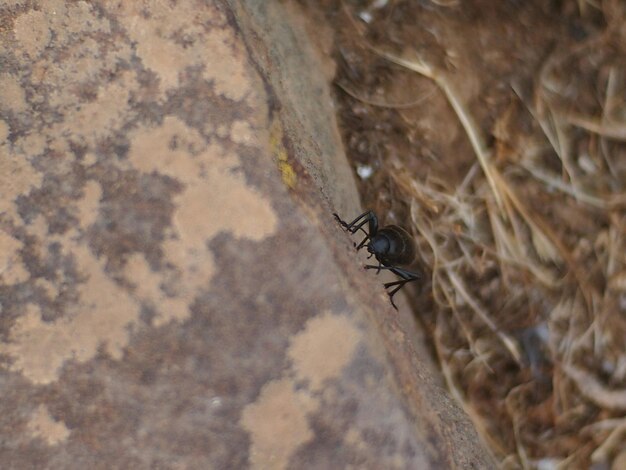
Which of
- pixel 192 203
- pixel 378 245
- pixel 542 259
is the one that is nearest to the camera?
pixel 192 203

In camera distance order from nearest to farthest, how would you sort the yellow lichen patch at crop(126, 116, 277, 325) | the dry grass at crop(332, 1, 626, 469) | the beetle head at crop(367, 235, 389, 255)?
the yellow lichen patch at crop(126, 116, 277, 325) < the beetle head at crop(367, 235, 389, 255) < the dry grass at crop(332, 1, 626, 469)

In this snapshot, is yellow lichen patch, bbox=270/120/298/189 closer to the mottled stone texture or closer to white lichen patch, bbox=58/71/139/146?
the mottled stone texture

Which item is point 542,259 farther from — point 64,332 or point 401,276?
point 64,332

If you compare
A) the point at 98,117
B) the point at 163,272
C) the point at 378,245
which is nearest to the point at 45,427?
the point at 163,272

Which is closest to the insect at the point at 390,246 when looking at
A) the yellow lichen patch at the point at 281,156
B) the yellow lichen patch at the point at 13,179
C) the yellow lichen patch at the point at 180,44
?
the yellow lichen patch at the point at 281,156

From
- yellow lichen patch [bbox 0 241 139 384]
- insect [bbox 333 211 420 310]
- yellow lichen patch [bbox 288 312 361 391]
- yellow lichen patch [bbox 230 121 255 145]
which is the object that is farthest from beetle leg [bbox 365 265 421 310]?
yellow lichen patch [bbox 0 241 139 384]

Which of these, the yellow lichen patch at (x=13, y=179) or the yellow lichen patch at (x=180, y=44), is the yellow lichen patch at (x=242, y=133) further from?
the yellow lichen patch at (x=13, y=179)

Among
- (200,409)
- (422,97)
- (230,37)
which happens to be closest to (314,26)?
(422,97)

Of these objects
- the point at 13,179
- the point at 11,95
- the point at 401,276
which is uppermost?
the point at 11,95
